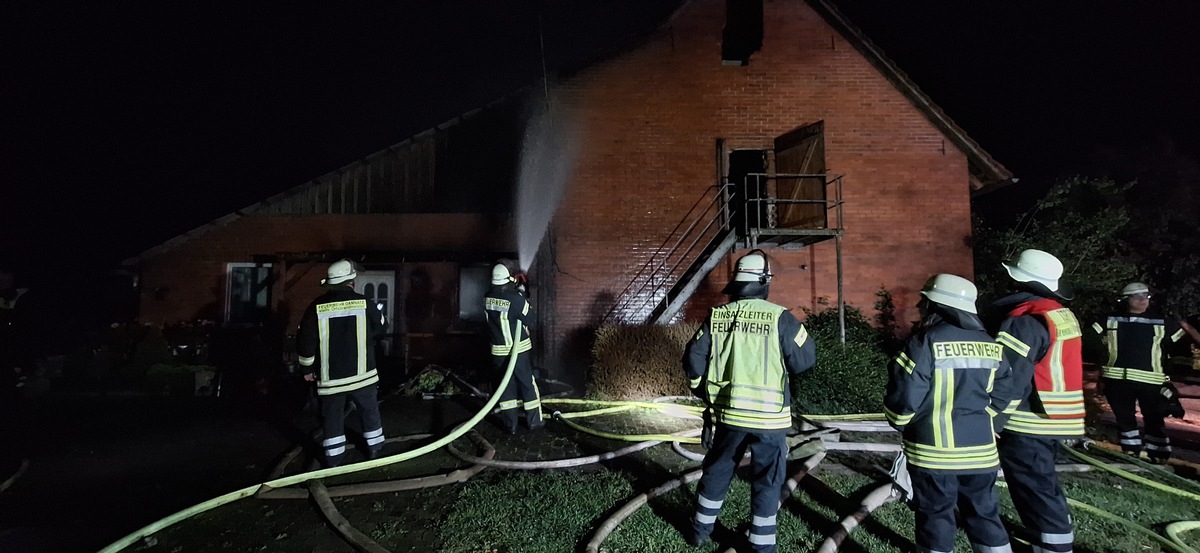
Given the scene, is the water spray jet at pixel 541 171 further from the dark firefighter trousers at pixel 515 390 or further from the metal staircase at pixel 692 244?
the dark firefighter trousers at pixel 515 390

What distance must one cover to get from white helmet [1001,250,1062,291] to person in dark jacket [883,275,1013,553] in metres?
0.78

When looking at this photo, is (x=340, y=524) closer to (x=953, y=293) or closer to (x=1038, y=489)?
(x=953, y=293)

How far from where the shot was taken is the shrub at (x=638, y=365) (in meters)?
7.77

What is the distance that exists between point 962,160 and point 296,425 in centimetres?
1277

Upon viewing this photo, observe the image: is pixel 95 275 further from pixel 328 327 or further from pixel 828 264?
pixel 828 264

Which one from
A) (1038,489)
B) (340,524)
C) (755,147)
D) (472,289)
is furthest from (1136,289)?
(472,289)

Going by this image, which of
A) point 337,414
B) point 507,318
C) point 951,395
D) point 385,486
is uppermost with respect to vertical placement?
point 507,318

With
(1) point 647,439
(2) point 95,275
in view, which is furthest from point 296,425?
(2) point 95,275

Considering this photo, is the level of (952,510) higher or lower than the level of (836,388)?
higher

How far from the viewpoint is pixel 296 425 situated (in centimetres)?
632

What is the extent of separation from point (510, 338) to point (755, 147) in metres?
7.22

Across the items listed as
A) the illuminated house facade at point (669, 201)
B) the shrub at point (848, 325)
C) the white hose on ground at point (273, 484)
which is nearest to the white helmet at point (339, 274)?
the white hose on ground at point (273, 484)

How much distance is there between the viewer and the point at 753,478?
10.1 ft

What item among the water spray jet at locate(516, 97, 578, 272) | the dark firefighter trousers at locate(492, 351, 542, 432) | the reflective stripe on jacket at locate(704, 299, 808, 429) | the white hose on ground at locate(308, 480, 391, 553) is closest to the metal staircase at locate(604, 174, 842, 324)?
the water spray jet at locate(516, 97, 578, 272)
